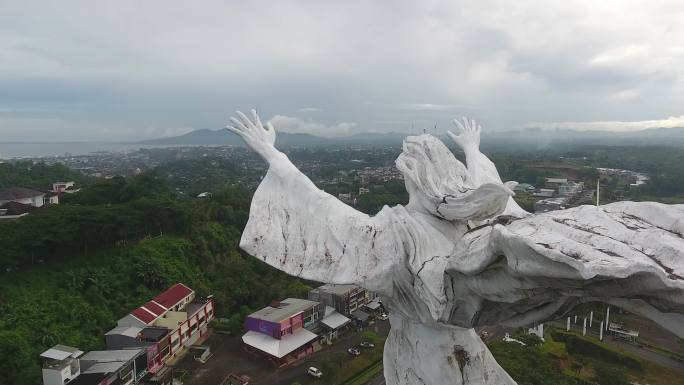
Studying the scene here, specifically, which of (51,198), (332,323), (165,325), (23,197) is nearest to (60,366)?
(165,325)

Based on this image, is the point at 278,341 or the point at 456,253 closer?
the point at 456,253

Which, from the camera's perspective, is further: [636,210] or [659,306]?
[636,210]

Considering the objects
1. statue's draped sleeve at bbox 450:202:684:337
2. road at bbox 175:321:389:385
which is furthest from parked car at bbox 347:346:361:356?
statue's draped sleeve at bbox 450:202:684:337

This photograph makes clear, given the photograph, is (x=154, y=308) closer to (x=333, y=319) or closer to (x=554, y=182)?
(x=333, y=319)

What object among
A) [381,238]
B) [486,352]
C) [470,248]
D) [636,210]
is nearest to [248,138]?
[381,238]

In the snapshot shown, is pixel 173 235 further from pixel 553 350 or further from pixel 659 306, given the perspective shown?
pixel 659 306

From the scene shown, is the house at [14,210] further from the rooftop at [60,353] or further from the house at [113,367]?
the house at [113,367]

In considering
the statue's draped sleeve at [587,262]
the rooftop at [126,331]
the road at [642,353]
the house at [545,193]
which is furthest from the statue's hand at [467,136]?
the house at [545,193]
